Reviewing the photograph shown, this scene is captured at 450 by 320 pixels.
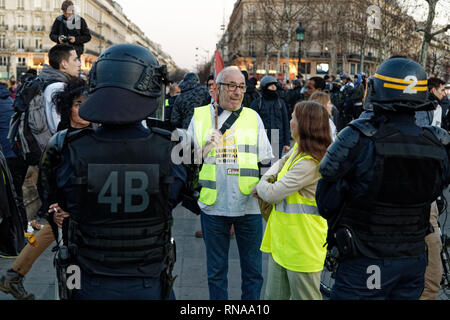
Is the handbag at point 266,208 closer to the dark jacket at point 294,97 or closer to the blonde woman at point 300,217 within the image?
the blonde woman at point 300,217

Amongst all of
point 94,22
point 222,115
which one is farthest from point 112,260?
point 94,22

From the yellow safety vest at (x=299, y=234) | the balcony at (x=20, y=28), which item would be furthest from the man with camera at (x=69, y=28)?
the balcony at (x=20, y=28)

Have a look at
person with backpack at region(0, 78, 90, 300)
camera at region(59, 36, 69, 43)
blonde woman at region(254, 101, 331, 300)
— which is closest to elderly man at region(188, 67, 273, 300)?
blonde woman at region(254, 101, 331, 300)

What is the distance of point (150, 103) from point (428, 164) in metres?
1.46

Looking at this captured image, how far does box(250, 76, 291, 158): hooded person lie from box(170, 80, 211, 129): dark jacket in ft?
3.08

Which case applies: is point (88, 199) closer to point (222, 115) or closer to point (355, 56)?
point (222, 115)

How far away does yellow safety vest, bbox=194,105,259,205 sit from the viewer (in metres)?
3.76

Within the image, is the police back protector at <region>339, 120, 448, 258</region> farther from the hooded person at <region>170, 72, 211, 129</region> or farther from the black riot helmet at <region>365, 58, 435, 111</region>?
the hooded person at <region>170, 72, 211, 129</region>

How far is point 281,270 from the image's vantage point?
3.26 metres

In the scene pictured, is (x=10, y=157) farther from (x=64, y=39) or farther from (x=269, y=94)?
(x=269, y=94)

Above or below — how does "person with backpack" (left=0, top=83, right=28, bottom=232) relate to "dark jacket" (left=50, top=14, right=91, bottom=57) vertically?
below

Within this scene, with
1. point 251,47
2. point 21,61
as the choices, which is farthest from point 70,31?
point 21,61

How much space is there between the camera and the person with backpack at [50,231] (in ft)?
12.6

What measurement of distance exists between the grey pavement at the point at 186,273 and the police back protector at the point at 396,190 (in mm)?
2016
